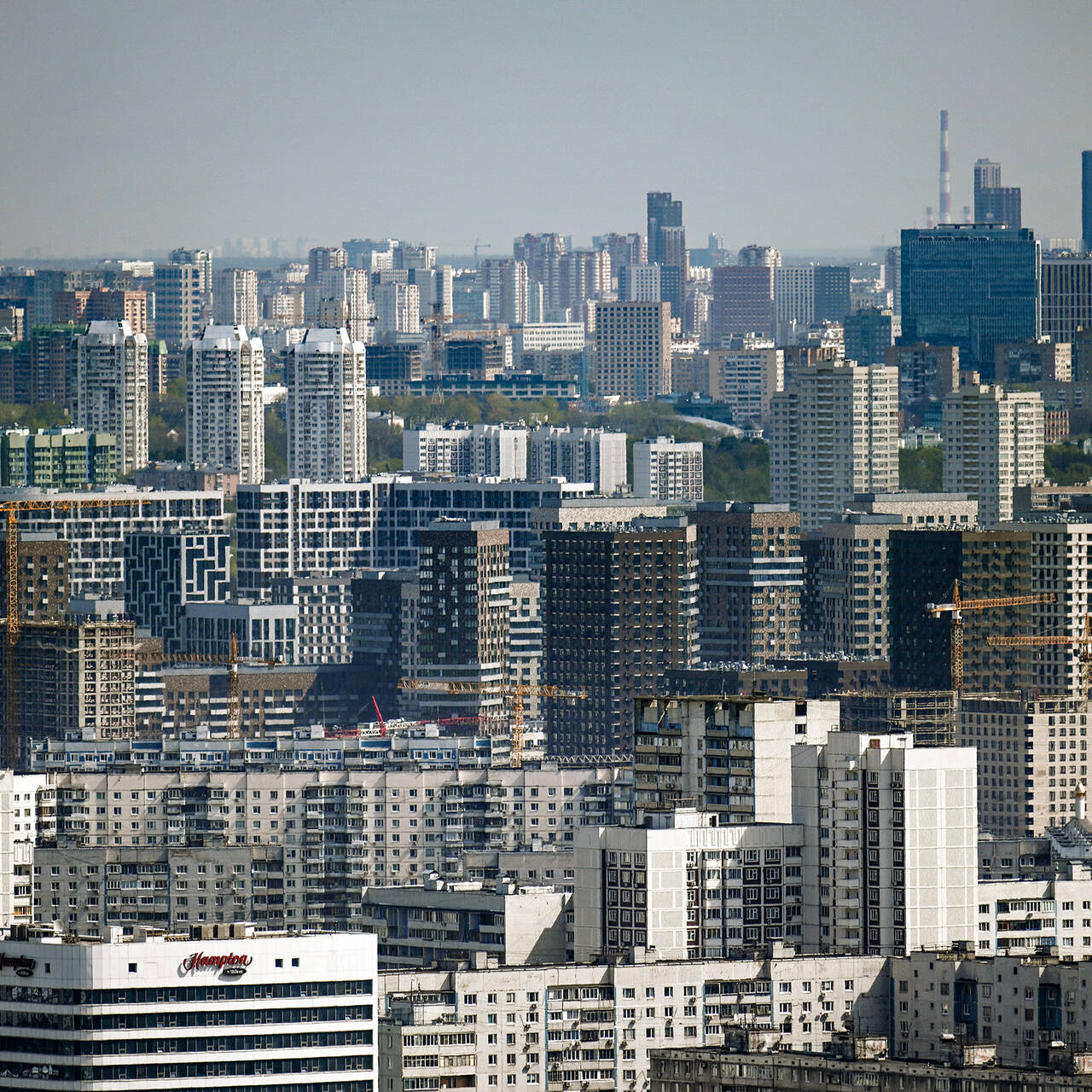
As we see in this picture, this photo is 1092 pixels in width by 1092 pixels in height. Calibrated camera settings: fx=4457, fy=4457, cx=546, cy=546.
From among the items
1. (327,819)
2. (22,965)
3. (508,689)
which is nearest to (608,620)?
(508,689)

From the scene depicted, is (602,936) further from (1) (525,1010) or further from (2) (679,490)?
(2) (679,490)

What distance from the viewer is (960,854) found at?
238 ft

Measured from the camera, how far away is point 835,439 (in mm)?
174875

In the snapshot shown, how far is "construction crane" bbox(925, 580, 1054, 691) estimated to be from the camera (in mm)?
132375

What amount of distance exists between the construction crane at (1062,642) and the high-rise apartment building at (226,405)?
6777 centimetres

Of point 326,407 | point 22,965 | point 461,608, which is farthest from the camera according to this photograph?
point 326,407

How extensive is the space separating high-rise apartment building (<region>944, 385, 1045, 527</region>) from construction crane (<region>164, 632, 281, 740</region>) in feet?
94.3

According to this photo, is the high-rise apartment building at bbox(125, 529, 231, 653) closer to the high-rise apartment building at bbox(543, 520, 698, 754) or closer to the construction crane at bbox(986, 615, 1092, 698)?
the high-rise apartment building at bbox(543, 520, 698, 754)

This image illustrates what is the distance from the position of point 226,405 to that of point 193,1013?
137m

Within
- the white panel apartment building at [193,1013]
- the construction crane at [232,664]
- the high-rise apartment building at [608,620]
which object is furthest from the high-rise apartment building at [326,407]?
the white panel apartment building at [193,1013]

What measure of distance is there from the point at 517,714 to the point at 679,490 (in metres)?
67.1

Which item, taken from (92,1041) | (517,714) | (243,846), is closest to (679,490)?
(517,714)

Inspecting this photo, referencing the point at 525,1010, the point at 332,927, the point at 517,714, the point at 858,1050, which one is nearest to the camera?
the point at 858,1050

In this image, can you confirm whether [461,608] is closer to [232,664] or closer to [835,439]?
[232,664]
